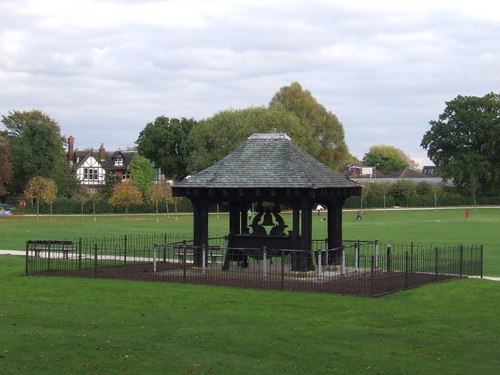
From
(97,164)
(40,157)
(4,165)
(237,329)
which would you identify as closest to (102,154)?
(97,164)

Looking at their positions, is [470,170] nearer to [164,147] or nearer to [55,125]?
[164,147]

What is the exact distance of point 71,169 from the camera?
111 metres

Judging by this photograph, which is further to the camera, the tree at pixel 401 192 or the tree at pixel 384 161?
the tree at pixel 384 161

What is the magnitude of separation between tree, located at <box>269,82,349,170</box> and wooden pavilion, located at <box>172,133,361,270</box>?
65614 mm

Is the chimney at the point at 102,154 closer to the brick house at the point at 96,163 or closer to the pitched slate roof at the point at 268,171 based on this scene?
the brick house at the point at 96,163

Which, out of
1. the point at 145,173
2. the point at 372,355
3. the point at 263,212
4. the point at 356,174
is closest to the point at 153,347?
the point at 372,355

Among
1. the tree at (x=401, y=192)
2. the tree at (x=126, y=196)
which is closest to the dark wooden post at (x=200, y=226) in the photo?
the tree at (x=126, y=196)

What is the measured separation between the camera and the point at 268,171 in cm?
2802

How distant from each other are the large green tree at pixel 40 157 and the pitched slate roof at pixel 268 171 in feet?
250

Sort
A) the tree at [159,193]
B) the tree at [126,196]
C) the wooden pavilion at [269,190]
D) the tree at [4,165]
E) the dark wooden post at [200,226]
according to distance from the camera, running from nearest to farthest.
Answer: the wooden pavilion at [269,190]
the dark wooden post at [200,226]
the tree at [159,193]
the tree at [126,196]
the tree at [4,165]

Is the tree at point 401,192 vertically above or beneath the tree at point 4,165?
beneath

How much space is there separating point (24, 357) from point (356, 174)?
5924 inches

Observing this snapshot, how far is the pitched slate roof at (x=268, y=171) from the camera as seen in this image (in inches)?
1072

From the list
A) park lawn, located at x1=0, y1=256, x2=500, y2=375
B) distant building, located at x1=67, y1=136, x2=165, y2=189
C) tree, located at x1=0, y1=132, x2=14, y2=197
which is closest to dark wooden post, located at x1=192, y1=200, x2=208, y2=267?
park lawn, located at x1=0, y1=256, x2=500, y2=375
